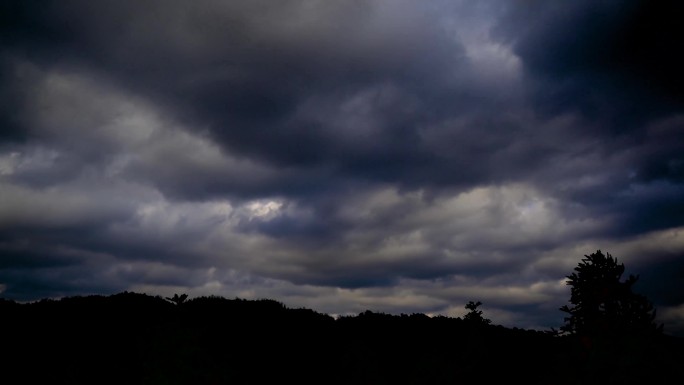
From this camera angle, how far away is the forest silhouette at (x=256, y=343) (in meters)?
16.4

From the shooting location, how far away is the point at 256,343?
66.2 ft

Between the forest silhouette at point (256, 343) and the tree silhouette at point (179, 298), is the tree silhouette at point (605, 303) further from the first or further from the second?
the tree silhouette at point (179, 298)

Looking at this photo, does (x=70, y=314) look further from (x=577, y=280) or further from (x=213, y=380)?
(x=577, y=280)

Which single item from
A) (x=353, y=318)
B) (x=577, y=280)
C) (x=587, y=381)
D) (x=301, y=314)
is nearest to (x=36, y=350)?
(x=301, y=314)

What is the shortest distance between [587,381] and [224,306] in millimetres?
16962

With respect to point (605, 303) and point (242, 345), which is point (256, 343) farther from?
point (605, 303)

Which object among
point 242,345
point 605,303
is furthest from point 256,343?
point 605,303

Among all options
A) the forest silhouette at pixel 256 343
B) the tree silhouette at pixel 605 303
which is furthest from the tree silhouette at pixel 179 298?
the tree silhouette at pixel 605 303

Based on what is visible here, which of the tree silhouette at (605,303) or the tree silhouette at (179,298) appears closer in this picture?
the tree silhouette at (605,303)

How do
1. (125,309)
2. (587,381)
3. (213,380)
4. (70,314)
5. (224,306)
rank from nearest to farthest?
(587,381), (213,380), (70,314), (125,309), (224,306)

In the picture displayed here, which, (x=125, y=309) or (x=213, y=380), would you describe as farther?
(x=125, y=309)

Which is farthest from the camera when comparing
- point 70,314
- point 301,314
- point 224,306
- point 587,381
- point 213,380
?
point 301,314

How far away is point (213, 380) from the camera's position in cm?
1664

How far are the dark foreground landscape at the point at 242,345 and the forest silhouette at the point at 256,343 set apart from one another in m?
0.04
